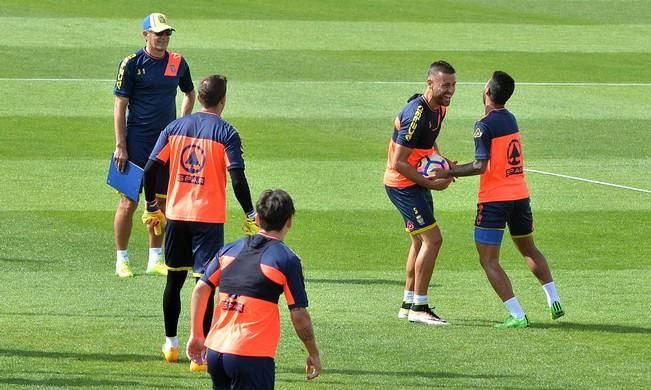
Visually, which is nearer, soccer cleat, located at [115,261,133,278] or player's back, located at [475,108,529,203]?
player's back, located at [475,108,529,203]

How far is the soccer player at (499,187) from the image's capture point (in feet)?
36.8

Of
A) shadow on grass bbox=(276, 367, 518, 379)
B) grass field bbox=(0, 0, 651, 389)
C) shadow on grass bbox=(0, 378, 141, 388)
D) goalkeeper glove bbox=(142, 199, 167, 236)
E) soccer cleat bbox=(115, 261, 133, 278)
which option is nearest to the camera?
shadow on grass bbox=(0, 378, 141, 388)

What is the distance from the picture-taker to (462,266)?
541 inches

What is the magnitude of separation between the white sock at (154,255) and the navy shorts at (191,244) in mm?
3207

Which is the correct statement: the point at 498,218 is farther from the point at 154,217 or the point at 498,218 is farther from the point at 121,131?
the point at 121,131

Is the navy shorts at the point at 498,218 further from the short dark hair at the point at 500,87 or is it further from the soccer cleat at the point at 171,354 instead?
the soccer cleat at the point at 171,354

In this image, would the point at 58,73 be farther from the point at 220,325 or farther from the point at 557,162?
the point at 220,325

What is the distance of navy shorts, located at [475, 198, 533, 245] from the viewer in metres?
11.4

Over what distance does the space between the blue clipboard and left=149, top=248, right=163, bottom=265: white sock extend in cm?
51

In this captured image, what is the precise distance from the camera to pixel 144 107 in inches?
513

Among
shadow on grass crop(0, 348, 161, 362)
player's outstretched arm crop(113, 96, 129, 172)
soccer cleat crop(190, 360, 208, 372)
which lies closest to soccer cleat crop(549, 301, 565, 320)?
soccer cleat crop(190, 360, 208, 372)

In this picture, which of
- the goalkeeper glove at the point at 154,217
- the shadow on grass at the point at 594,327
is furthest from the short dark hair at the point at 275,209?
the shadow on grass at the point at 594,327

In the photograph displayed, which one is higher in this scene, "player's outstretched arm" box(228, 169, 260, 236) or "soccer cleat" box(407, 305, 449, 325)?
"player's outstretched arm" box(228, 169, 260, 236)

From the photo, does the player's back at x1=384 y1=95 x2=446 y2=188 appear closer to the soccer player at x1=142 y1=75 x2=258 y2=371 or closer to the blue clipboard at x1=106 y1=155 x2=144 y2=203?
the soccer player at x1=142 y1=75 x2=258 y2=371
